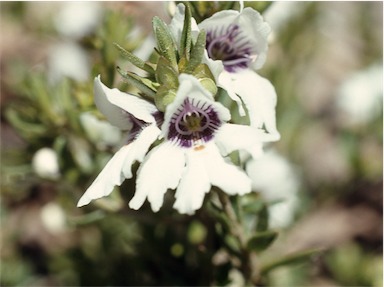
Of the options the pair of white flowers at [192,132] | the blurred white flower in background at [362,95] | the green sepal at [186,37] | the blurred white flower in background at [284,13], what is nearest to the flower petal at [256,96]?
the pair of white flowers at [192,132]

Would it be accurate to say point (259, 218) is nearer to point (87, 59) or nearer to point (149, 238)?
point (149, 238)

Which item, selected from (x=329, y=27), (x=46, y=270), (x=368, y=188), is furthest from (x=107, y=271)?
(x=329, y=27)


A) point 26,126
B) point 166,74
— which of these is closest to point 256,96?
point 166,74

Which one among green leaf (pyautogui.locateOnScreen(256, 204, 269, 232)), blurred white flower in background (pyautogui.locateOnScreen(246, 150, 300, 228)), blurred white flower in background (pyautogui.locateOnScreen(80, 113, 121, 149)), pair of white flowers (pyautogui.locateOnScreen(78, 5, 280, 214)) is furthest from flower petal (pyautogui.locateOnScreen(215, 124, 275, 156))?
blurred white flower in background (pyautogui.locateOnScreen(246, 150, 300, 228))

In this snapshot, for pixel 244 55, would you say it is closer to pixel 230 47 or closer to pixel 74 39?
pixel 230 47

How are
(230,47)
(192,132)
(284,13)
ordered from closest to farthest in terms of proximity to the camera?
(192,132) < (230,47) < (284,13)

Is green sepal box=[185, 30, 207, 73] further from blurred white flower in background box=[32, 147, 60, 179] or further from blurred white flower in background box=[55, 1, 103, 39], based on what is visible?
blurred white flower in background box=[55, 1, 103, 39]
